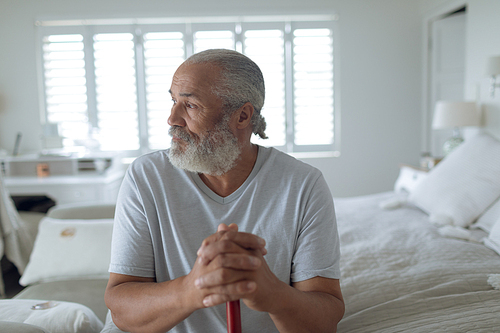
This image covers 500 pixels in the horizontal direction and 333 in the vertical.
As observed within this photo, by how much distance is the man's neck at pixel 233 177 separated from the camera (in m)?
1.02

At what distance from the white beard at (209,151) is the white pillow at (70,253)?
3.27 ft

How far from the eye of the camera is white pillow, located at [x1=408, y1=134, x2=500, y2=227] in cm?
192

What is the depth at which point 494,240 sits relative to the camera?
1.58 metres

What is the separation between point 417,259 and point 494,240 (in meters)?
0.39

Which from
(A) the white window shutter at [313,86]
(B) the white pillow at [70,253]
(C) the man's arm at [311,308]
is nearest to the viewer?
(C) the man's arm at [311,308]

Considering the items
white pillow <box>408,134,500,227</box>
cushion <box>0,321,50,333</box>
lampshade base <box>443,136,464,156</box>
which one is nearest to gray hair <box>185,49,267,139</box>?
cushion <box>0,321,50,333</box>

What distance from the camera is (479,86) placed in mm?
3078

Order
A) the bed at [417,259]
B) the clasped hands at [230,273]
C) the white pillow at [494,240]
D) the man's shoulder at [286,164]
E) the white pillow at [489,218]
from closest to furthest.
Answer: the clasped hands at [230,273] < the man's shoulder at [286,164] < the bed at [417,259] < the white pillow at [494,240] < the white pillow at [489,218]

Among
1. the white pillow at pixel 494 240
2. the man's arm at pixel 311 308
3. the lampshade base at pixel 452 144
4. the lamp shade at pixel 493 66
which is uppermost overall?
the lamp shade at pixel 493 66

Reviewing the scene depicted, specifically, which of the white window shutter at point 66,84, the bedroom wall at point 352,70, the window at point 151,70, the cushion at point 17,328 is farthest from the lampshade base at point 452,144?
the white window shutter at point 66,84

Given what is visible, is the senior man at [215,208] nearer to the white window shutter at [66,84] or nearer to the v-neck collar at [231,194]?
the v-neck collar at [231,194]

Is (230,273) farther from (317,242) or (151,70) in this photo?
(151,70)

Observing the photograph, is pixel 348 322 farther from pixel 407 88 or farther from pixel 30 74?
pixel 30 74

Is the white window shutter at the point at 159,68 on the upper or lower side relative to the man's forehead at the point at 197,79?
upper
